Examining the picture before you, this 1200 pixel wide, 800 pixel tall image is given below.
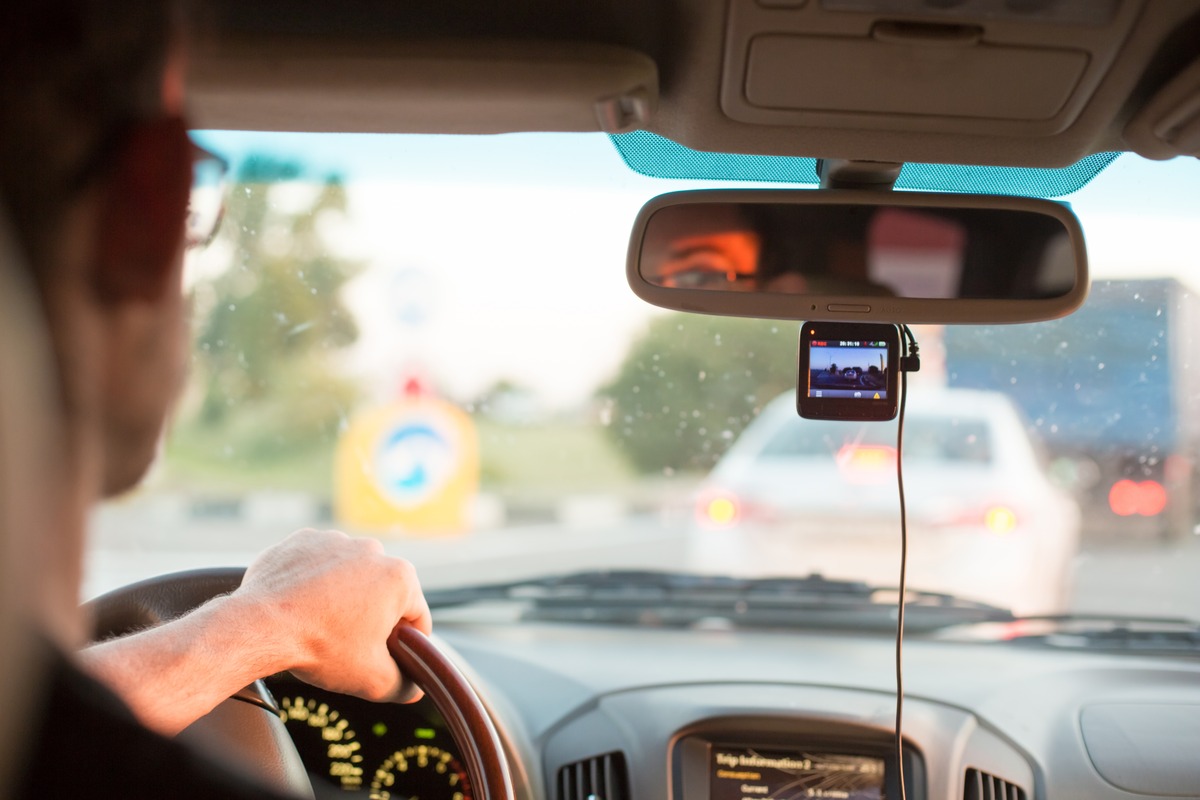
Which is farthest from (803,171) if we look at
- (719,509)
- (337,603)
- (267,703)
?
(719,509)

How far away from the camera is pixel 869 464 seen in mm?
5207

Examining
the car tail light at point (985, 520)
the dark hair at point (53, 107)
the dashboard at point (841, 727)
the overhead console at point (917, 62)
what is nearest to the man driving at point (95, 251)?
the dark hair at point (53, 107)

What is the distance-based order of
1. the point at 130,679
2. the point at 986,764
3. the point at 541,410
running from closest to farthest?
1. the point at 130,679
2. the point at 986,764
3. the point at 541,410

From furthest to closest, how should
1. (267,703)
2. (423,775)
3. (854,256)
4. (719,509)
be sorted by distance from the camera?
(719,509)
(423,775)
(854,256)
(267,703)

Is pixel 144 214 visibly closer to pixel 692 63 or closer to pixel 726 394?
pixel 692 63

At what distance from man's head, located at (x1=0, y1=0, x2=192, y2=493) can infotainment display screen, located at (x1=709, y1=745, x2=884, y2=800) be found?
8.95 ft

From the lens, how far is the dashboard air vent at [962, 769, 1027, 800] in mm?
3301

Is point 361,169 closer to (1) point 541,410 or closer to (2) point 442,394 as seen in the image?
(2) point 442,394

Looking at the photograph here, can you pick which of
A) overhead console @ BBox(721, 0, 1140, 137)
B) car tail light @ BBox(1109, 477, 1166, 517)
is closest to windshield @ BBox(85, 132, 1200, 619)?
car tail light @ BBox(1109, 477, 1166, 517)

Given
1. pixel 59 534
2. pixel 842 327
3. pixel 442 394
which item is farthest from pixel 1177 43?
pixel 442 394

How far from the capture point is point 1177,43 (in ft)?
6.63

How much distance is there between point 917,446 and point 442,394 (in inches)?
131

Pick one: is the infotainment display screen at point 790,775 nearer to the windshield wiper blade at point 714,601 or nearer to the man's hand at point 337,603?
the windshield wiper blade at point 714,601

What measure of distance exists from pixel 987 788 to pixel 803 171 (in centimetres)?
195
